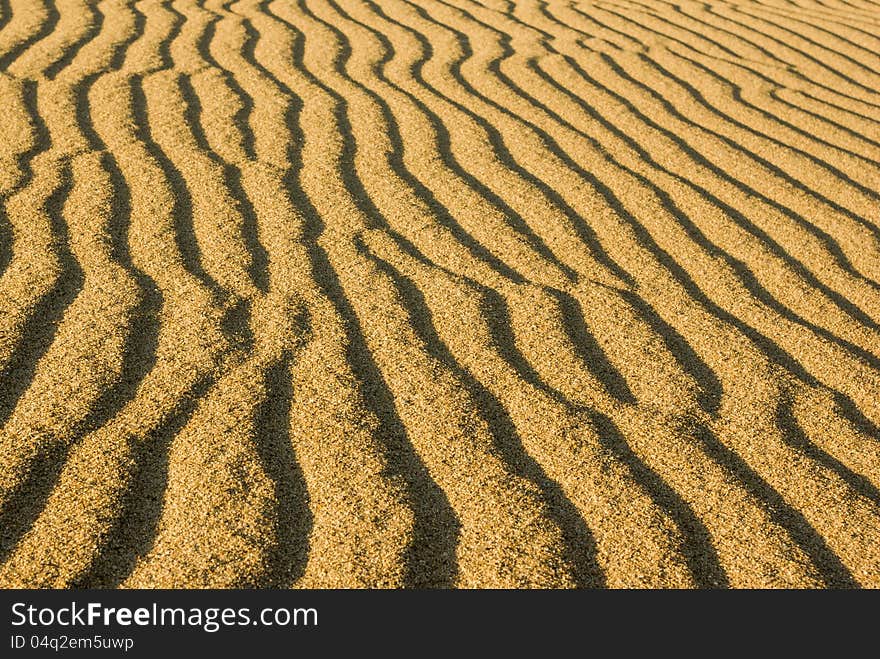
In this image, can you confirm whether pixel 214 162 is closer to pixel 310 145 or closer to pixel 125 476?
pixel 310 145

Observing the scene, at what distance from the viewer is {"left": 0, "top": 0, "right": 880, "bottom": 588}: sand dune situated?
1.65 metres

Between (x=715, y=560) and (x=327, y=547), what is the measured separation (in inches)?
27.5

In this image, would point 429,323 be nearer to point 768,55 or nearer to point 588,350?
point 588,350

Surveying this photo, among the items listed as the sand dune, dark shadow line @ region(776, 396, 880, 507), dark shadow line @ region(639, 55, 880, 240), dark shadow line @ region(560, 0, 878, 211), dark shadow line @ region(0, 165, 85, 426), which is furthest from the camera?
dark shadow line @ region(560, 0, 878, 211)


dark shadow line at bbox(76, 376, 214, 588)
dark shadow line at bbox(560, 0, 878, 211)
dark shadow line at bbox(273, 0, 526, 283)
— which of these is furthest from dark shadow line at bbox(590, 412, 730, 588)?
dark shadow line at bbox(560, 0, 878, 211)

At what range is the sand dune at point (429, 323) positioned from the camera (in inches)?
65.0

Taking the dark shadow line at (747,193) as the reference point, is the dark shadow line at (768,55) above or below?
above

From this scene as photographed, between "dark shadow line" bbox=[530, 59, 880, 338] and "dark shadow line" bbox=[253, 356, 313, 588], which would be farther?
"dark shadow line" bbox=[530, 59, 880, 338]

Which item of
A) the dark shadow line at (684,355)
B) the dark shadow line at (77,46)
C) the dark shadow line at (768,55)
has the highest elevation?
the dark shadow line at (768,55)

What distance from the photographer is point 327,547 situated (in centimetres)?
161

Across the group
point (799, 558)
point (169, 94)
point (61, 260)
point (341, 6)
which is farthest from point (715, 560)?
point (341, 6)

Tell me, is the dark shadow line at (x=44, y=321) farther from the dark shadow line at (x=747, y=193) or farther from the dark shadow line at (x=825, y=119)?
the dark shadow line at (x=825, y=119)

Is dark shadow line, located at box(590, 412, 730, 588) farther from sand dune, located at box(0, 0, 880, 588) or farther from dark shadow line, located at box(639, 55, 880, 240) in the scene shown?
dark shadow line, located at box(639, 55, 880, 240)

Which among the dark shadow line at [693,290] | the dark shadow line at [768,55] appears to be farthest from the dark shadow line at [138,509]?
the dark shadow line at [768,55]
